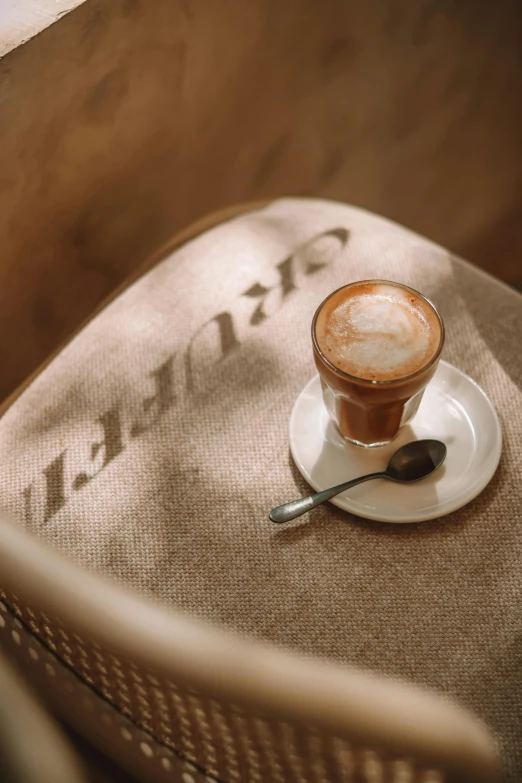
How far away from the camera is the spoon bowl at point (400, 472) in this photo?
1.99ft

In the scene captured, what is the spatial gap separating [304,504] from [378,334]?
17 cm

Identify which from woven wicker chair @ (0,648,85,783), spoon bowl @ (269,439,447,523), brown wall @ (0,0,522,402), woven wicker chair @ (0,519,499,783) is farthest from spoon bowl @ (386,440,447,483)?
brown wall @ (0,0,522,402)

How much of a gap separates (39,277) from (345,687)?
2.67 ft

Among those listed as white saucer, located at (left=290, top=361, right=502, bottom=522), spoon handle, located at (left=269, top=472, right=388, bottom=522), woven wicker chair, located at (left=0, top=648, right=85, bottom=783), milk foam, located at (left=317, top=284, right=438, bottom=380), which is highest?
woven wicker chair, located at (left=0, top=648, right=85, bottom=783)

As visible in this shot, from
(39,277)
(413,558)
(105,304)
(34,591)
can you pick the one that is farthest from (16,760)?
(39,277)

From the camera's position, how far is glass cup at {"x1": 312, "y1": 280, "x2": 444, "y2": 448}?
588 millimetres

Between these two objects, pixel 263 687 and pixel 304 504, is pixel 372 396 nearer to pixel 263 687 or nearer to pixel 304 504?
pixel 304 504

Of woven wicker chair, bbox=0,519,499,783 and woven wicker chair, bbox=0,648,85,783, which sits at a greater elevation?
woven wicker chair, bbox=0,648,85,783

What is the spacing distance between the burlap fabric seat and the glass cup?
0.23 ft

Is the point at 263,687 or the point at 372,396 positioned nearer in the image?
the point at 263,687

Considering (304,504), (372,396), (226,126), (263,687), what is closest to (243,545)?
(304,504)

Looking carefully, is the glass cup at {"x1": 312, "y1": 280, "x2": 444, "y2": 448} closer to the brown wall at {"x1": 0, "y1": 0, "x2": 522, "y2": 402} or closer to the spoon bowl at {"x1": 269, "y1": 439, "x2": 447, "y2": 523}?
the spoon bowl at {"x1": 269, "y1": 439, "x2": 447, "y2": 523}

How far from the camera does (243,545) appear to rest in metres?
0.61

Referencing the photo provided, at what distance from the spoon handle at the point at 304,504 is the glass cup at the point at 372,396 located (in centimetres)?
6
